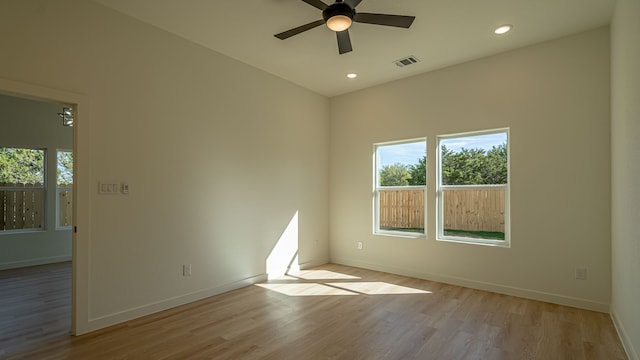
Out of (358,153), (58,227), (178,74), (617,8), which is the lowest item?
(58,227)

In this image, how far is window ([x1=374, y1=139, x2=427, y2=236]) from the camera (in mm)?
4875

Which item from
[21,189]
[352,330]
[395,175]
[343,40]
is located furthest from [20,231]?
[395,175]

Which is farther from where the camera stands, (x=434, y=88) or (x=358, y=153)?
(x=358, y=153)

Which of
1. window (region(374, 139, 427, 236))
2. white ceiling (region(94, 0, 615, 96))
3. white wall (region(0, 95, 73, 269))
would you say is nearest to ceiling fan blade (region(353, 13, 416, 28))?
white ceiling (region(94, 0, 615, 96))

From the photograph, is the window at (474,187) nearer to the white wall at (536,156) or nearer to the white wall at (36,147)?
the white wall at (536,156)

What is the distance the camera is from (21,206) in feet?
18.9

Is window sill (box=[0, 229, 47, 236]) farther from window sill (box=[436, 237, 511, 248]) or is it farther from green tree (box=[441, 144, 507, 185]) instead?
green tree (box=[441, 144, 507, 185])

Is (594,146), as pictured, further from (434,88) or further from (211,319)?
(211,319)

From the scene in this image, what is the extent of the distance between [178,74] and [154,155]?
1003 millimetres

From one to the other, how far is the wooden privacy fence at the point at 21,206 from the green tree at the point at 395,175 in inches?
251

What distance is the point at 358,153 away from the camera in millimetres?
5492

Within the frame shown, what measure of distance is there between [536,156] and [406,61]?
2.02 m

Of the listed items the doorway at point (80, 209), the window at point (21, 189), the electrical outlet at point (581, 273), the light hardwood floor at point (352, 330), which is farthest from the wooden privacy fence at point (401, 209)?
the window at point (21, 189)

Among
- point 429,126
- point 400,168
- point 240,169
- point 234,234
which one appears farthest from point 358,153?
point 234,234
